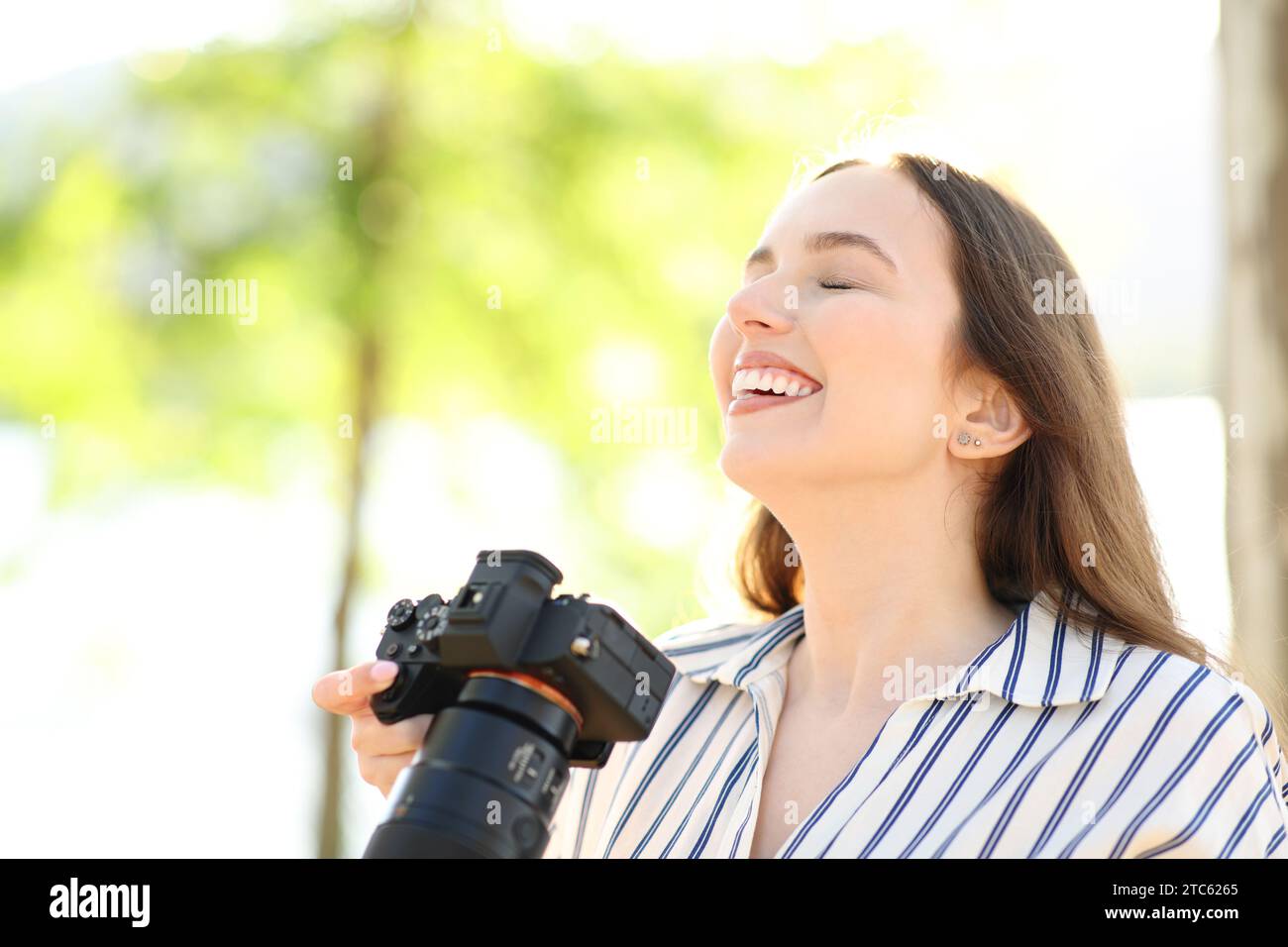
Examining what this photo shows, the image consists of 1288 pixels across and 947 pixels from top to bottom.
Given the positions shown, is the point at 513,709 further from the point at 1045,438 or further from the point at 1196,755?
the point at 1045,438

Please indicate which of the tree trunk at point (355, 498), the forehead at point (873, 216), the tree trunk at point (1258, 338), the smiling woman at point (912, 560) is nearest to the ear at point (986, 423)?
the smiling woman at point (912, 560)

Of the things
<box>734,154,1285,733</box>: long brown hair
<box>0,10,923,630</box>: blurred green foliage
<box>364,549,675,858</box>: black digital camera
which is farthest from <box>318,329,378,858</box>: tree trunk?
<box>364,549,675,858</box>: black digital camera

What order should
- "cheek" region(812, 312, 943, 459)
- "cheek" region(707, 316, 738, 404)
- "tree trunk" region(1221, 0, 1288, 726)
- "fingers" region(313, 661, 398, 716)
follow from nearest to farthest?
"fingers" region(313, 661, 398, 716)
"cheek" region(812, 312, 943, 459)
"cheek" region(707, 316, 738, 404)
"tree trunk" region(1221, 0, 1288, 726)

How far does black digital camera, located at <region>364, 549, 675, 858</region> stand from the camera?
0.92 m

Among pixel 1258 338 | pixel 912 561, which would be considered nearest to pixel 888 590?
pixel 912 561

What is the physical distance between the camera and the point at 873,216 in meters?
1.54

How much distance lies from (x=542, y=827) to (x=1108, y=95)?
2701mm

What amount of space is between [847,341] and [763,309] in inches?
4.8

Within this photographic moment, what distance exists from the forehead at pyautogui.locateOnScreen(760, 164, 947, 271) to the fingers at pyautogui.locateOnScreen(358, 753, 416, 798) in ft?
2.63

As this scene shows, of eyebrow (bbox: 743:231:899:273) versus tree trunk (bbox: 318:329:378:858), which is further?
tree trunk (bbox: 318:329:378:858)

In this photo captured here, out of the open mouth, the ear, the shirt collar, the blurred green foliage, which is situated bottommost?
the shirt collar

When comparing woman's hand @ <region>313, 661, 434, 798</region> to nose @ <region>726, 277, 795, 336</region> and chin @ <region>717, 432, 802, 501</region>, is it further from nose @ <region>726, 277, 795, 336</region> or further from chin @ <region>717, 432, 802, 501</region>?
nose @ <region>726, 277, 795, 336</region>

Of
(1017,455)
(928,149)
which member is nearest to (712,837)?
(1017,455)

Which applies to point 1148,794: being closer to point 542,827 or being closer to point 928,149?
point 542,827
